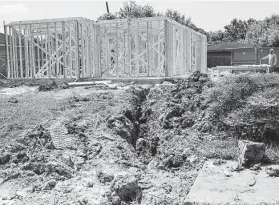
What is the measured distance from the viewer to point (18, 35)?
18094 mm

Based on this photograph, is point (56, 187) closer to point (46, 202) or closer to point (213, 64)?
point (46, 202)

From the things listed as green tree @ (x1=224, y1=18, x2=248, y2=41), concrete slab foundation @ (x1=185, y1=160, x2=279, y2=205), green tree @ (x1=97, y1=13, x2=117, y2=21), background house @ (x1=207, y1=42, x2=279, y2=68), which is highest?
green tree @ (x1=224, y1=18, x2=248, y2=41)

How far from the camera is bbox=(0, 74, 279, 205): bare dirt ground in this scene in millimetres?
5422

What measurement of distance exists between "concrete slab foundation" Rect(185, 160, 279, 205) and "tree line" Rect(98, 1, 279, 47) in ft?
119

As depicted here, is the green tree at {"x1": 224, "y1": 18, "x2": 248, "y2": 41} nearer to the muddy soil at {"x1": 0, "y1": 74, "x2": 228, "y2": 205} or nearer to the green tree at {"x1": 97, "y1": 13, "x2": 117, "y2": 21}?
the green tree at {"x1": 97, "y1": 13, "x2": 117, "y2": 21}

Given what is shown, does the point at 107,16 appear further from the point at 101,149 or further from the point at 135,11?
the point at 101,149

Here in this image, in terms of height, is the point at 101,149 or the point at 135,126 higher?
the point at 135,126

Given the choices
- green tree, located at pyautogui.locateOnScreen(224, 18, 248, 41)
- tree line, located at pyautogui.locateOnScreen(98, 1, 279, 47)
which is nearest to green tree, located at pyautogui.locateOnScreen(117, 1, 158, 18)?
tree line, located at pyautogui.locateOnScreen(98, 1, 279, 47)

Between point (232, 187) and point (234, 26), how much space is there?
232 feet

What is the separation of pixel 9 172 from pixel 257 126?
185 inches

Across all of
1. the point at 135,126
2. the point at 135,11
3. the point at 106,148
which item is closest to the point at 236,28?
the point at 135,11

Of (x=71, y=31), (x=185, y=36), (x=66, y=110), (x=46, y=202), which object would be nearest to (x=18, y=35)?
(x=71, y=31)

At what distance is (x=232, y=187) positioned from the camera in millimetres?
5145

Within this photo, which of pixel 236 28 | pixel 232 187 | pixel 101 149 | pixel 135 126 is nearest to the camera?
pixel 232 187
